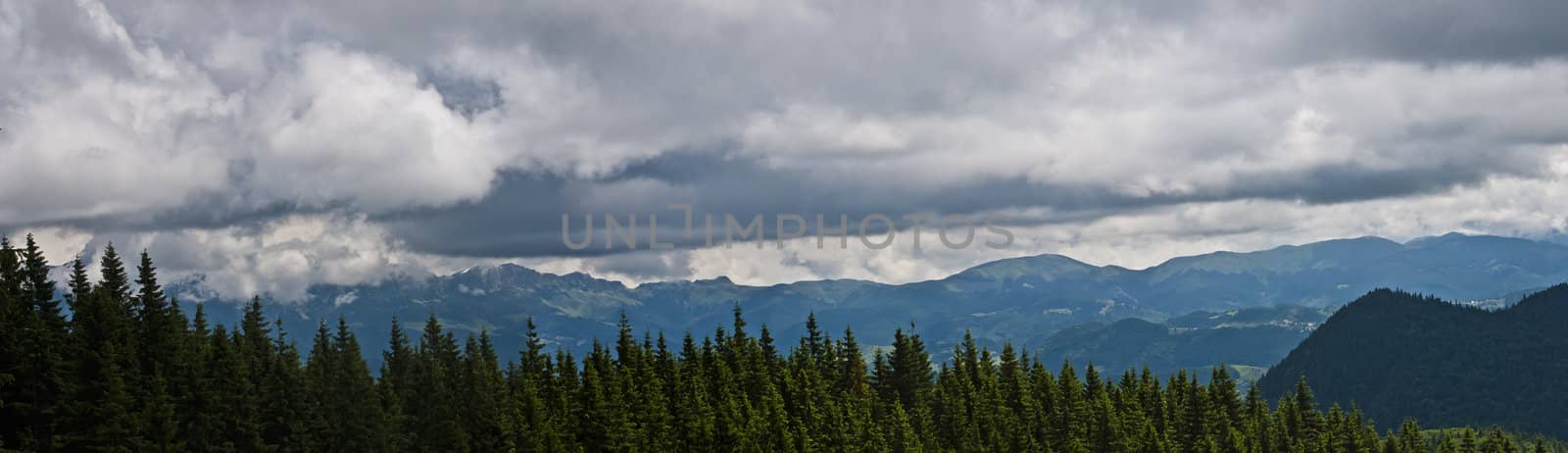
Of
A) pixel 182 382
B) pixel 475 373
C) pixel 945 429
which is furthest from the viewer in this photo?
pixel 945 429

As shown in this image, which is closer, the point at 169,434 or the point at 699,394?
the point at 169,434

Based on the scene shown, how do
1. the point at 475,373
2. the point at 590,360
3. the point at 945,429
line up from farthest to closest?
the point at 945,429, the point at 590,360, the point at 475,373

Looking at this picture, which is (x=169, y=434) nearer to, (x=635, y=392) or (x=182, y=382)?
(x=182, y=382)

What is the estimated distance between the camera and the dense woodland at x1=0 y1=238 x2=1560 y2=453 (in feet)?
292

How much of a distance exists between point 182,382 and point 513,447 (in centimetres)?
3292

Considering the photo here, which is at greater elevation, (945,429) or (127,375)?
(127,375)

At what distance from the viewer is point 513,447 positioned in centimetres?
12106

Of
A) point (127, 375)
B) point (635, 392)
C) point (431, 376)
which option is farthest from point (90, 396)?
point (635, 392)

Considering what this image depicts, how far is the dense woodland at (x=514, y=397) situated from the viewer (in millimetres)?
88875

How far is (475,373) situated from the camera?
129000 millimetres

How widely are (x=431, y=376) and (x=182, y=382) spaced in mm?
A: 31285

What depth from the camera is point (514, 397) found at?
139125 millimetres

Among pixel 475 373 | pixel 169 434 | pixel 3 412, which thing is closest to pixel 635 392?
pixel 475 373

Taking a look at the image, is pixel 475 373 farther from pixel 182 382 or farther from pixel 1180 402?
pixel 1180 402
